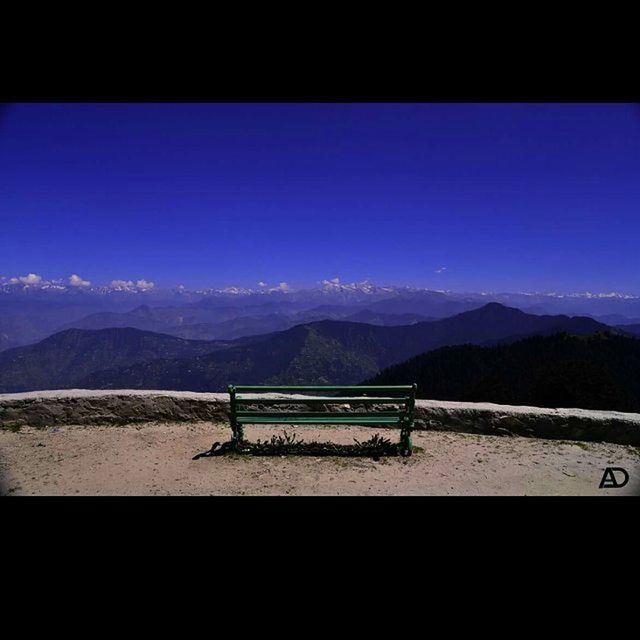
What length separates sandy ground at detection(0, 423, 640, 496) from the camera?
4.43 m

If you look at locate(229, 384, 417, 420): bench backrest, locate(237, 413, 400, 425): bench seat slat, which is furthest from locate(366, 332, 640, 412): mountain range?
locate(237, 413, 400, 425): bench seat slat

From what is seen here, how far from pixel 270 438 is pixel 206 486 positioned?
1.46m

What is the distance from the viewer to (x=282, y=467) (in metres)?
4.88

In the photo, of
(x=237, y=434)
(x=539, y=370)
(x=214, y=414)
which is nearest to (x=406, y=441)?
(x=237, y=434)

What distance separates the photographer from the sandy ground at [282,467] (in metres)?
4.43

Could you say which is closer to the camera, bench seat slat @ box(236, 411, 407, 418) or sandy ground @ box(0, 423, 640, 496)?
sandy ground @ box(0, 423, 640, 496)

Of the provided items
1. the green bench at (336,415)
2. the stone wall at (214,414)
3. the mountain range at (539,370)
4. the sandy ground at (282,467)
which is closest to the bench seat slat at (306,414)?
the green bench at (336,415)

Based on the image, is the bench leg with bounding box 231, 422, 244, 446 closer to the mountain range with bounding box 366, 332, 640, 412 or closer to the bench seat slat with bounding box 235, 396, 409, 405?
the bench seat slat with bounding box 235, 396, 409, 405

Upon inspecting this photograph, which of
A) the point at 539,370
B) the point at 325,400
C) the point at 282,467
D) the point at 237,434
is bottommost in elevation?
the point at 539,370

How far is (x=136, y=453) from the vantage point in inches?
206

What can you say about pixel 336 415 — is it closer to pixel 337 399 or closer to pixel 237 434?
pixel 337 399

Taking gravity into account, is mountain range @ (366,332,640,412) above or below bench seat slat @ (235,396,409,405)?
below

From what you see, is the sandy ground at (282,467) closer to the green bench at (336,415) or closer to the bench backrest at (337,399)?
the green bench at (336,415)
